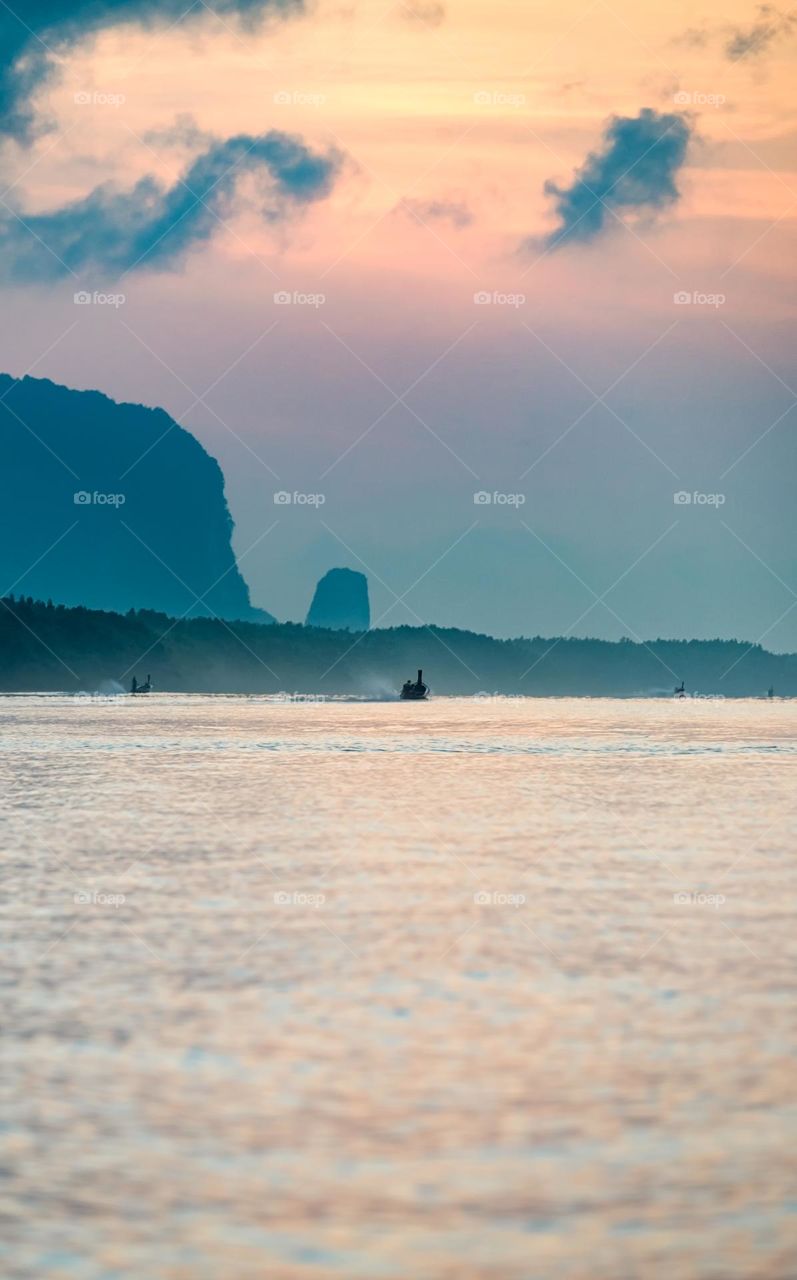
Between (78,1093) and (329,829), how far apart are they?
27.3 meters

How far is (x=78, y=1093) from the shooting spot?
13820 mm

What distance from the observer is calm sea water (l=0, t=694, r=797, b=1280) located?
1052cm

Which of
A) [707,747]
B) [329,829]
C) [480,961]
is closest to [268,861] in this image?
[329,829]

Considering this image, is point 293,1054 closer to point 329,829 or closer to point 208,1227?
point 208,1227

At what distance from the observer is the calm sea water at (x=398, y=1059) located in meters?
10.5

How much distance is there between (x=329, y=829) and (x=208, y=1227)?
30.5 m

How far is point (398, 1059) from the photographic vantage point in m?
15.1

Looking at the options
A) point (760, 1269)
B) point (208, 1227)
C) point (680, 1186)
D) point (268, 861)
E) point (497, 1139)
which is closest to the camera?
point (760, 1269)

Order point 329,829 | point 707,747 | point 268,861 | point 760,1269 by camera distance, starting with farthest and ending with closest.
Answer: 1. point 707,747
2. point 329,829
3. point 268,861
4. point 760,1269

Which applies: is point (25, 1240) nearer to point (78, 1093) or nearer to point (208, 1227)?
point (208, 1227)

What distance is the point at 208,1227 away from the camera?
1062 centimetres

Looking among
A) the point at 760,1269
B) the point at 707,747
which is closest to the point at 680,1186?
the point at 760,1269

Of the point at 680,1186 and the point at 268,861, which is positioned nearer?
the point at 680,1186

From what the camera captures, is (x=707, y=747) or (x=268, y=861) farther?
(x=707, y=747)
